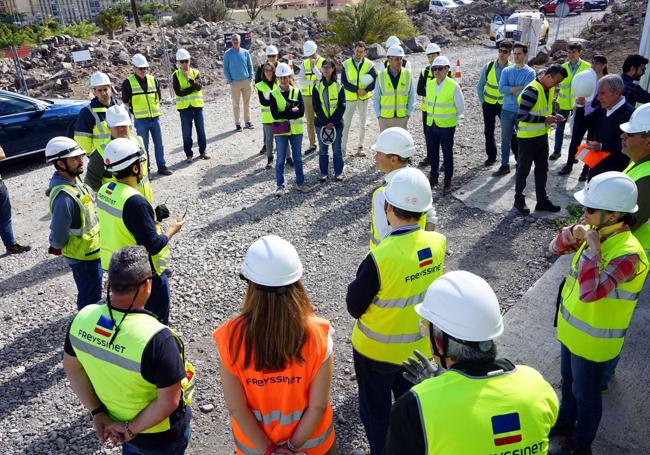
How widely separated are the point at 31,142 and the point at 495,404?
10029 mm

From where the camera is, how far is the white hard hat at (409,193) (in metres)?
2.85

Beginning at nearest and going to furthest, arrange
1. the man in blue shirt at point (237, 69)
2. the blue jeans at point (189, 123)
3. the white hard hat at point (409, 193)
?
the white hard hat at point (409, 193) < the blue jeans at point (189, 123) < the man in blue shirt at point (237, 69)

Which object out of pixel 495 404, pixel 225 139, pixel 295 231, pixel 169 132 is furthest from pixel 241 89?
pixel 495 404

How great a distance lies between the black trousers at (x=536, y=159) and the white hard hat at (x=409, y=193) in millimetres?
4070

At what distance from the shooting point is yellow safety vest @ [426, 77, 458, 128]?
23.2 feet

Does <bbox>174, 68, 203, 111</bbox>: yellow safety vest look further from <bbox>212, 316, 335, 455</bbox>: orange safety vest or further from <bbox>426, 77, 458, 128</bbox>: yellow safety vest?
<bbox>212, 316, 335, 455</bbox>: orange safety vest

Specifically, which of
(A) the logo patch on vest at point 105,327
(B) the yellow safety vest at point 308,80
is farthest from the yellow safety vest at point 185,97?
(A) the logo patch on vest at point 105,327

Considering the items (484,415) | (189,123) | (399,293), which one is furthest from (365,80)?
(484,415)

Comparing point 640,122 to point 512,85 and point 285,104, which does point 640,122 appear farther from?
point 285,104

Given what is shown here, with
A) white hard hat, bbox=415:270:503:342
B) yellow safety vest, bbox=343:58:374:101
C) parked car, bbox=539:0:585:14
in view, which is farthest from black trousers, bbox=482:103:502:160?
parked car, bbox=539:0:585:14

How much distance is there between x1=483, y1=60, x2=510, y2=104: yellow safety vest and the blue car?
7.21 meters

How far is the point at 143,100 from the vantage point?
8273 mm

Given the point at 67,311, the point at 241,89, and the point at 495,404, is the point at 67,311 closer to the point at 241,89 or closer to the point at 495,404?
the point at 495,404

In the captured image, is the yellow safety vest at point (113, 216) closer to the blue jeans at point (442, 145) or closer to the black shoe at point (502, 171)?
the blue jeans at point (442, 145)
